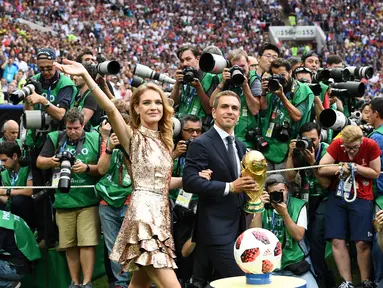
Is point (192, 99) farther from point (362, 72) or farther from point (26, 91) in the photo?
point (362, 72)

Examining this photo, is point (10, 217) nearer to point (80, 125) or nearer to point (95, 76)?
point (80, 125)

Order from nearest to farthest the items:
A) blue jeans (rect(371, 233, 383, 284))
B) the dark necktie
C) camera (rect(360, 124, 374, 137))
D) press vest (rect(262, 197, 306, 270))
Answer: the dark necktie
blue jeans (rect(371, 233, 383, 284))
press vest (rect(262, 197, 306, 270))
camera (rect(360, 124, 374, 137))

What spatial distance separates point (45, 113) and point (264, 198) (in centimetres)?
264

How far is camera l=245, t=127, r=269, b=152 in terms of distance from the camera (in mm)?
8227

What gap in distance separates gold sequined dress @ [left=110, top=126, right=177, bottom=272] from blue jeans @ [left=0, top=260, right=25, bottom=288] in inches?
102

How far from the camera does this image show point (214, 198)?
6367 millimetres

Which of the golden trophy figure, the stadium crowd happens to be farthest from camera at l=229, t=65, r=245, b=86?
the golden trophy figure

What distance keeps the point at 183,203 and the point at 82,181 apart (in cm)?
100

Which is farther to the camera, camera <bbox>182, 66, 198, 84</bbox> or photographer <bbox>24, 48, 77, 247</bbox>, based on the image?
photographer <bbox>24, 48, 77, 247</bbox>

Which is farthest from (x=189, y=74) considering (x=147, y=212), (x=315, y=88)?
(x=147, y=212)

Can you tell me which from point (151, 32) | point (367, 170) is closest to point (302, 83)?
point (367, 170)

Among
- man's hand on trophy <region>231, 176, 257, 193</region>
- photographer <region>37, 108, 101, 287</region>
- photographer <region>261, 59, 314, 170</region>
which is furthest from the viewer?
photographer <region>261, 59, 314, 170</region>

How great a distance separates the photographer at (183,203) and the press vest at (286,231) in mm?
681

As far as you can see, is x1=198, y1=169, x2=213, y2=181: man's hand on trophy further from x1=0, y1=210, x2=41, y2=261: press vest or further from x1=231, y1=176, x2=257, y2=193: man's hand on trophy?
x1=0, y1=210, x2=41, y2=261: press vest
